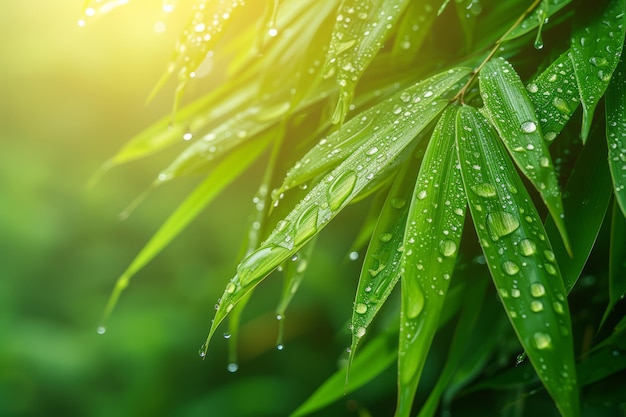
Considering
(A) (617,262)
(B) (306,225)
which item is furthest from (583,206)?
(B) (306,225)

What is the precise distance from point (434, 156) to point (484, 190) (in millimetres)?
53

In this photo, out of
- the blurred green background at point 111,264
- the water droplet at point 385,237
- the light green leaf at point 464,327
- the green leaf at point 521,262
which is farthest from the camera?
the blurred green background at point 111,264

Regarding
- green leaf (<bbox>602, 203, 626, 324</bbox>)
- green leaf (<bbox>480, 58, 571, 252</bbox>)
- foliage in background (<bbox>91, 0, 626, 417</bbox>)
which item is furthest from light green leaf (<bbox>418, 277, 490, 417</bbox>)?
green leaf (<bbox>480, 58, 571, 252</bbox>)

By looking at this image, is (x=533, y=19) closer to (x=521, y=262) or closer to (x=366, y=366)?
(x=521, y=262)

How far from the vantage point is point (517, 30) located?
662 mm

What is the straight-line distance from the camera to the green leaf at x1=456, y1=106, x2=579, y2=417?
0.49 m

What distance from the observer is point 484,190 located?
552 millimetres

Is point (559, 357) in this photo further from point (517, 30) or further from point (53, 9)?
point (53, 9)

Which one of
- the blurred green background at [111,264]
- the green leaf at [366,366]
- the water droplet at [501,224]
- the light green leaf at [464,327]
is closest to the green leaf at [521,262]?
the water droplet at [501,224]

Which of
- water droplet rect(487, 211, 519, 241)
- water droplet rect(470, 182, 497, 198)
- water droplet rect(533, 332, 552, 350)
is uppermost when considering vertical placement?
water droplet rect(470, 182, 497, 198)

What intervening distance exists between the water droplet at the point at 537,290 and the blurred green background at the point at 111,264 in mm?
1480

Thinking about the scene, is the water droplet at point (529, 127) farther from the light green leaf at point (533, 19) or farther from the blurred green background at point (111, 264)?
the blurred green background at point (111, 264)

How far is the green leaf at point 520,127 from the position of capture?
0.52m

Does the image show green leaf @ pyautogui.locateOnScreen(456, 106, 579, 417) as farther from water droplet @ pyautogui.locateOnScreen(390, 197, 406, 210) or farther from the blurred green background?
the blurred green background
